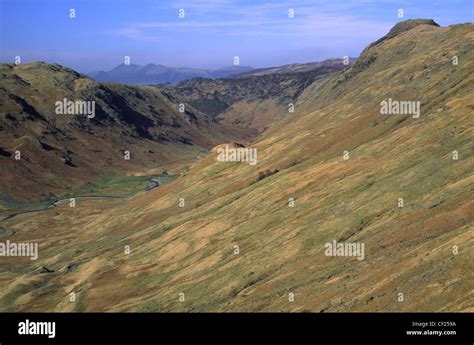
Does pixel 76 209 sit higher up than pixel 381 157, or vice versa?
pixel 381 157

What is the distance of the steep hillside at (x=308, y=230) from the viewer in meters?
46.0

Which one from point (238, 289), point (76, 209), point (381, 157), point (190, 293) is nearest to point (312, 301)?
point (238, 289)

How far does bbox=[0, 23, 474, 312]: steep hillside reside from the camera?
4600cm

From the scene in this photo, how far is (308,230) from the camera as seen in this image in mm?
67438
